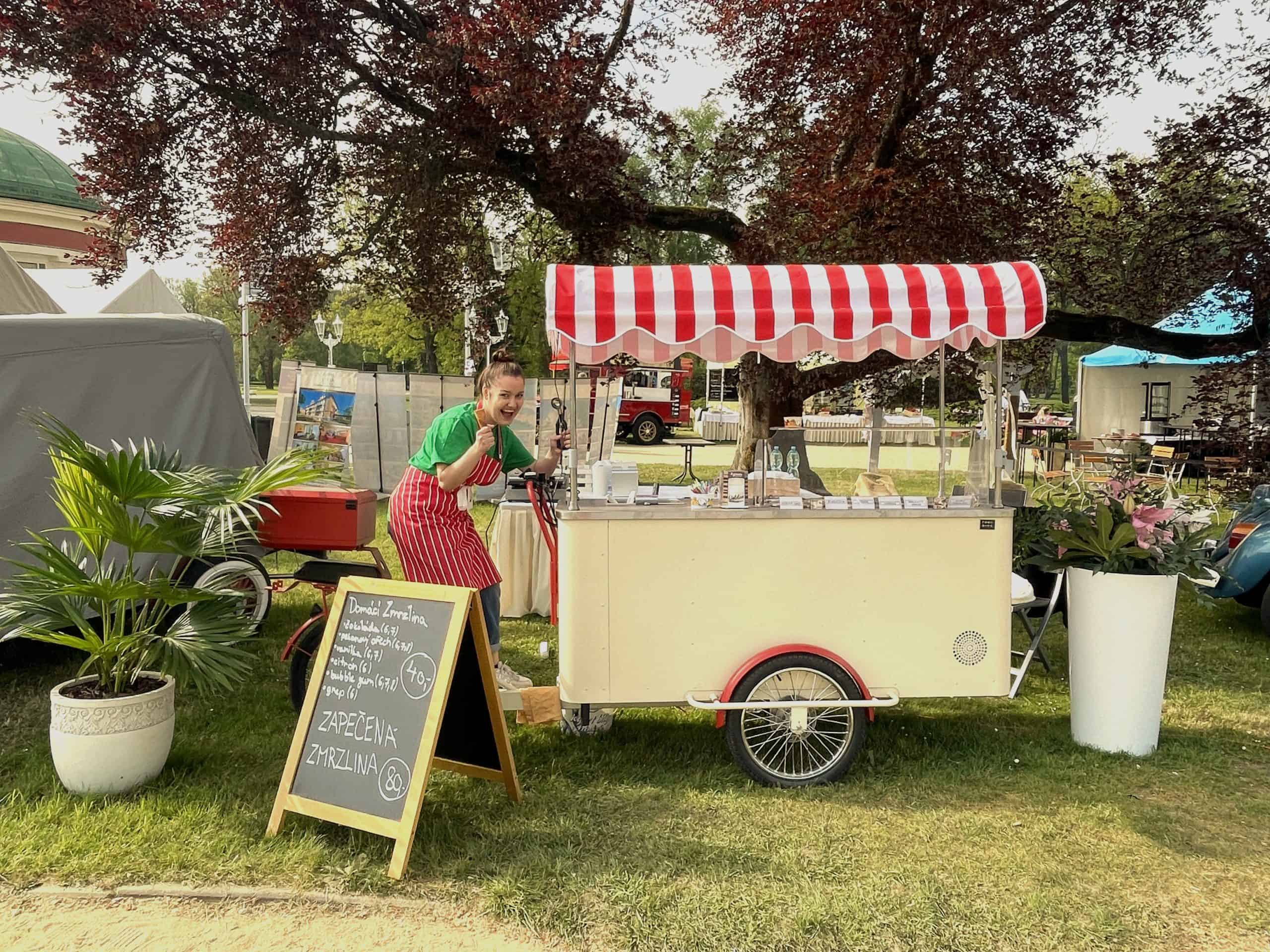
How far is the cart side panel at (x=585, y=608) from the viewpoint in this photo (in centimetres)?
397

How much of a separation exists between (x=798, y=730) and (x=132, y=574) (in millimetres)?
2824

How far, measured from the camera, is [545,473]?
4.46 meters

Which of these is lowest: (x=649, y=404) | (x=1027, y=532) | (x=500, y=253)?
(x=1027, y=532)


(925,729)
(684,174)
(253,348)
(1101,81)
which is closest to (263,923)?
(925,729)

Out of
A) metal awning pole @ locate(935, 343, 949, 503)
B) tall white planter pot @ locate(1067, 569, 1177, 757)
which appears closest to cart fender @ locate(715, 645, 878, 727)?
metal awning pole @ locate(935, 343, 949, 503)

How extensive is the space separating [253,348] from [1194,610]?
70.0 meters

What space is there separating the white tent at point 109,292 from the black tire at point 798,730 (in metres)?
7.95

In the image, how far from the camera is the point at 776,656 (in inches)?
157

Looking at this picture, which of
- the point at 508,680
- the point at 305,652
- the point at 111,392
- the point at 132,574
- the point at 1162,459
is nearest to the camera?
the point at 132,574

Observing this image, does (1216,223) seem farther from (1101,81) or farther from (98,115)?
(98,115)

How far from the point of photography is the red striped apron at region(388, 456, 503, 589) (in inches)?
160

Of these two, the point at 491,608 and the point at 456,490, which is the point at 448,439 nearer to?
→ the point at 456,490

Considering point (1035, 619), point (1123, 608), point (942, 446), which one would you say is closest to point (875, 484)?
point (942, 446)

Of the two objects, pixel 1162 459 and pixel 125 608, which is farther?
pixel 1162 459
